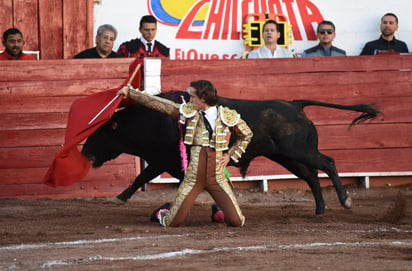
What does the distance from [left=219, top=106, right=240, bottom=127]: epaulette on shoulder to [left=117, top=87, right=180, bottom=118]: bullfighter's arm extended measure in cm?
34

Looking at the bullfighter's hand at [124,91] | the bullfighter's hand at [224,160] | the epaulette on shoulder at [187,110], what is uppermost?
the bullfighter's hand at [124,91]

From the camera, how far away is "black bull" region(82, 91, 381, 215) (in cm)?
650

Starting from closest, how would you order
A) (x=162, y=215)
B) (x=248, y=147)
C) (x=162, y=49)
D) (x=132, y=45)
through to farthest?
(x=162, y=215), (x=248, y=147), (x=132, y=45), (x=162, y=49)

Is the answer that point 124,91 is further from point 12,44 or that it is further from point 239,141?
point 12,44

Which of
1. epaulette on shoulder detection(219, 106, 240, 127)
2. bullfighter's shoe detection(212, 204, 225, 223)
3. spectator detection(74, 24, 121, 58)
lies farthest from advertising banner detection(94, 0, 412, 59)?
epaulette on shoulder detection(219, 106, 240, 127)

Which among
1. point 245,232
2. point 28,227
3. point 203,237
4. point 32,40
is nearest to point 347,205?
point 245,232

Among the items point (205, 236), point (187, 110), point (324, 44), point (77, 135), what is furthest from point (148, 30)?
point (205, 236)

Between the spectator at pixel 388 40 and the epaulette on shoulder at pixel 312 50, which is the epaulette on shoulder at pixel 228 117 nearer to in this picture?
the epaulette on shoulder at pixel 312 50

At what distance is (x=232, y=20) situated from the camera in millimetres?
9883

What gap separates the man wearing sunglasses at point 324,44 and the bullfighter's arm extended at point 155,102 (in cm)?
350

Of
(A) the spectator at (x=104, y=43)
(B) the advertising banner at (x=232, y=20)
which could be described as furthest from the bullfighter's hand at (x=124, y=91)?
(B) the advertising banner at (x=232, y=20)

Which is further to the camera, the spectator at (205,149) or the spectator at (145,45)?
the spectator at (145,45)

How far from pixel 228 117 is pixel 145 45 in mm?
3213

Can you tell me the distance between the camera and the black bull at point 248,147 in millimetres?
6500
